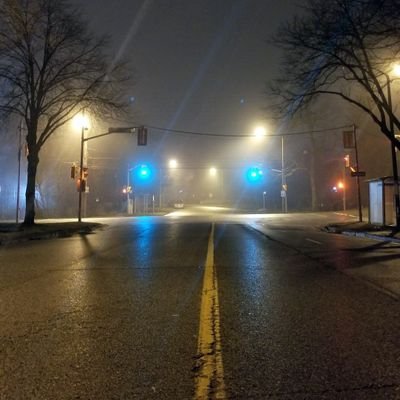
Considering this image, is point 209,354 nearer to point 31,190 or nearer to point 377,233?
point 377,233

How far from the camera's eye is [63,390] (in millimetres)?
3861

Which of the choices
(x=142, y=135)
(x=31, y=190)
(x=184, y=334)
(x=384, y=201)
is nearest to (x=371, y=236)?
(x=384, y=201)

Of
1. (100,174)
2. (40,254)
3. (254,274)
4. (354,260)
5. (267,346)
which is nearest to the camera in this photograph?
(267,346)

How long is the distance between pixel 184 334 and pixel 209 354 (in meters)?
0.79

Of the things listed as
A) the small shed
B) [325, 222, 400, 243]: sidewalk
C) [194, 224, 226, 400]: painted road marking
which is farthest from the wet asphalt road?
the small shed

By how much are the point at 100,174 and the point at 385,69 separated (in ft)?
208

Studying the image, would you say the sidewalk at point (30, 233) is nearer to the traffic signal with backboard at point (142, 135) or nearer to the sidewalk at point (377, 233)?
the traffic signal with backboard at point (142, 135)

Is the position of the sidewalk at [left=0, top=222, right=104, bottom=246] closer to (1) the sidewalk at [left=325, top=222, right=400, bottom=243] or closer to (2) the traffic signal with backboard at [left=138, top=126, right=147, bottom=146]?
(2) the traffic signal with backboard at [left=138, top=126, right=147, bottom=146]

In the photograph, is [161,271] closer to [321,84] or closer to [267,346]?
[267,346]

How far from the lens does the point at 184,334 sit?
5473 millimetres

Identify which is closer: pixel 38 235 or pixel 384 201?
pixel 38 235

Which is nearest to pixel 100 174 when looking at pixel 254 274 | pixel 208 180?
pixel 254 274

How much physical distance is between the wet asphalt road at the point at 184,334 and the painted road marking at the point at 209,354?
0.08 meters

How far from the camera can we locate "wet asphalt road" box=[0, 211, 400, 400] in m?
3.95
